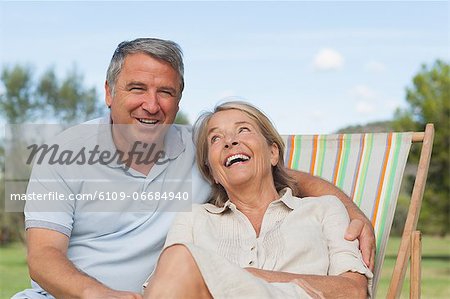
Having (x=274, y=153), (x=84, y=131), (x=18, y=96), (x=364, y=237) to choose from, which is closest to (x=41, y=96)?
(x=18, y=96)

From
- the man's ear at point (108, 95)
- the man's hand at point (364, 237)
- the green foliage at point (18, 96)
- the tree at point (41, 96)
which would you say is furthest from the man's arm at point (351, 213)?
the green foliage at point (18, 96)

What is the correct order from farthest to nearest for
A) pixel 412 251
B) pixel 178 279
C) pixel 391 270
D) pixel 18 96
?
pixel 18 96, pixel 391 270, pixel 412 251, pixel 178 279

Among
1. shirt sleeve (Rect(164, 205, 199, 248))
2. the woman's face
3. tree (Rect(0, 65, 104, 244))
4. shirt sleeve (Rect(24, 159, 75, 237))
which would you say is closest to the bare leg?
shirt sleeve (Rect(164, 205, 199, 248))

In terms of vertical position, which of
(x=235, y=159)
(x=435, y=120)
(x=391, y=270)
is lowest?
(x=391, y=270)

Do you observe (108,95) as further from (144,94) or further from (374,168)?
(374,168)

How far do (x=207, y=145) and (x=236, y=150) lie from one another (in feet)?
0.73

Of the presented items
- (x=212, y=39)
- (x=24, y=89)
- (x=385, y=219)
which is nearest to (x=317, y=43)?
(x=212, y=39)

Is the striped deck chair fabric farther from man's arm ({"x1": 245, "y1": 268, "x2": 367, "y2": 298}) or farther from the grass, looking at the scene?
the grass

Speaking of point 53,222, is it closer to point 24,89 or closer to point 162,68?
point 162,68

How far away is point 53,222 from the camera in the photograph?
9.99ft

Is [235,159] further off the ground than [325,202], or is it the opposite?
[235,159]

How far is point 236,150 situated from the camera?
120 inches

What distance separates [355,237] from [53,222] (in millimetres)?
1155

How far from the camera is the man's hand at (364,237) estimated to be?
290cm
